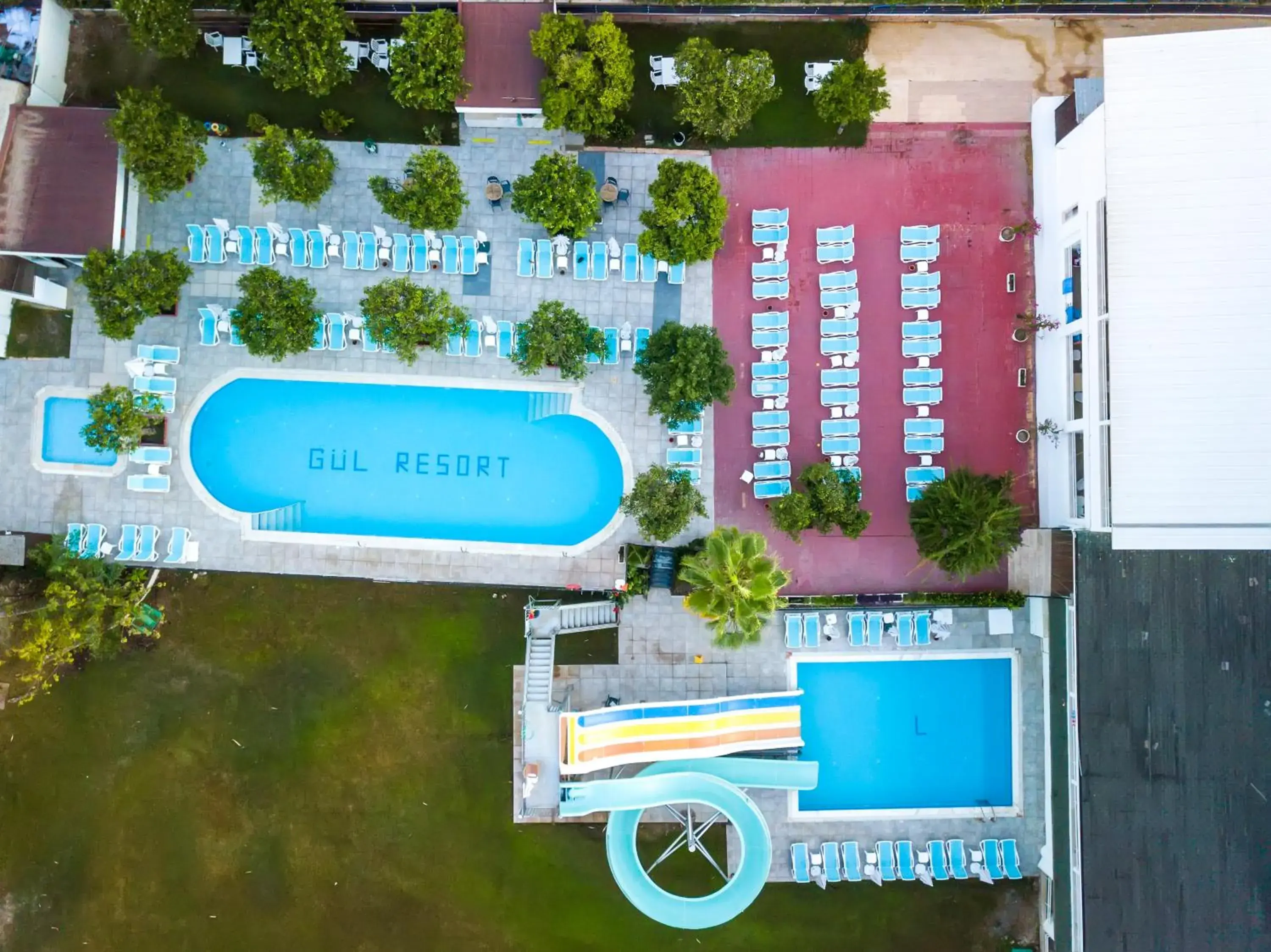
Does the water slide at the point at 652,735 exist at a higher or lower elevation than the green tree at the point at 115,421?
lower

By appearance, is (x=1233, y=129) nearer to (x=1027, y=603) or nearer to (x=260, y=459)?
(x=1027, y=603)

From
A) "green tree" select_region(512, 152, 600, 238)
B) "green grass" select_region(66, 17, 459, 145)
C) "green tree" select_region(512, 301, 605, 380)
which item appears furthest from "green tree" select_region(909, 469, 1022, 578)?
"green grass" select_region(66, 17, 459, 145)

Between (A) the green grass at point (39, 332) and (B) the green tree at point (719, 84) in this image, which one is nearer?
(B) the green tree at point (719, 84)

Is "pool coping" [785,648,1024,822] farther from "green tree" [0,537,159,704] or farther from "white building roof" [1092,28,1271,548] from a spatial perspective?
"green tree" [0,537,159,704]

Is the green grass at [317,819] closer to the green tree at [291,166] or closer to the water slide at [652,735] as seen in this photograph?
the water slide at [652,735]

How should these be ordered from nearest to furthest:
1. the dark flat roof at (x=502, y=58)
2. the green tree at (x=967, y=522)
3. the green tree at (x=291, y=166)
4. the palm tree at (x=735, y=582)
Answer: the palm tree at (x=735, y=582), the green tree at (x=967, y=522), the green tree at (x=291, y=166), the dark flat roof at (x=502, y=58)

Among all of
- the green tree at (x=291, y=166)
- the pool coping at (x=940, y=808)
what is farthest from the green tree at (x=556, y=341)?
the pool coping at (x=940, y=808)

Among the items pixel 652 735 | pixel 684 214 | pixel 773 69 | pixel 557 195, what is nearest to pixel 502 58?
pixel 557 195

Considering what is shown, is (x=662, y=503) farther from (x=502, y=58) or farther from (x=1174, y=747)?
(x=1174, y=747)
